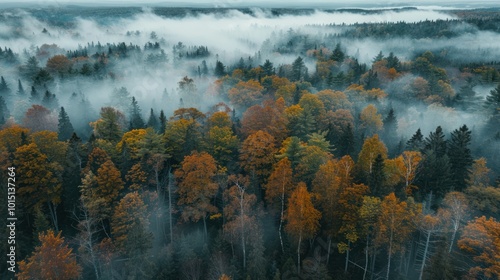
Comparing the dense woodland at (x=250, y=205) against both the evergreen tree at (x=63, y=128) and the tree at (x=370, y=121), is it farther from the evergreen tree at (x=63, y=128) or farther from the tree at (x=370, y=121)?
the evergreen tree at (x=63, y=128)

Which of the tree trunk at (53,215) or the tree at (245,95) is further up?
the tree at (245,95)

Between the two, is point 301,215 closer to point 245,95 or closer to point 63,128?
point 245,95

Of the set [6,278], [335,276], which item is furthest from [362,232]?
[6,278]

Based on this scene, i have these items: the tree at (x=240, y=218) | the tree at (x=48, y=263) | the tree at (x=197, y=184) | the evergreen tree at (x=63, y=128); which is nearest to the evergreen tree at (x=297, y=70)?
the evergreen tree at (x=63, y=128)

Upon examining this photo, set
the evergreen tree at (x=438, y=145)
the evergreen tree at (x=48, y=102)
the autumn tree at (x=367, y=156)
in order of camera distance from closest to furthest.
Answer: the autumn tree at (x=367, y=156)
the evergreen tree at (x=438, y=145)
the evergreen tree at (x=48, y=102)

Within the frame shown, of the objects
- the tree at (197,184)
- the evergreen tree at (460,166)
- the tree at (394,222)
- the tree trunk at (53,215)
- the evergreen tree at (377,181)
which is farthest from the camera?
the evergreen tree at (460,166)

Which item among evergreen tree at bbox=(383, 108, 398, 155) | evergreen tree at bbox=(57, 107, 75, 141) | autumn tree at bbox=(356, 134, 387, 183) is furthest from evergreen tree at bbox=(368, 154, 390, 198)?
evergreen tree at bbox=(57, 107, 75, 141)

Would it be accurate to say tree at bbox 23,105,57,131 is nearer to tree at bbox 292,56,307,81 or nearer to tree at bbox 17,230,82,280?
tree at bbox 17,230,82,280
